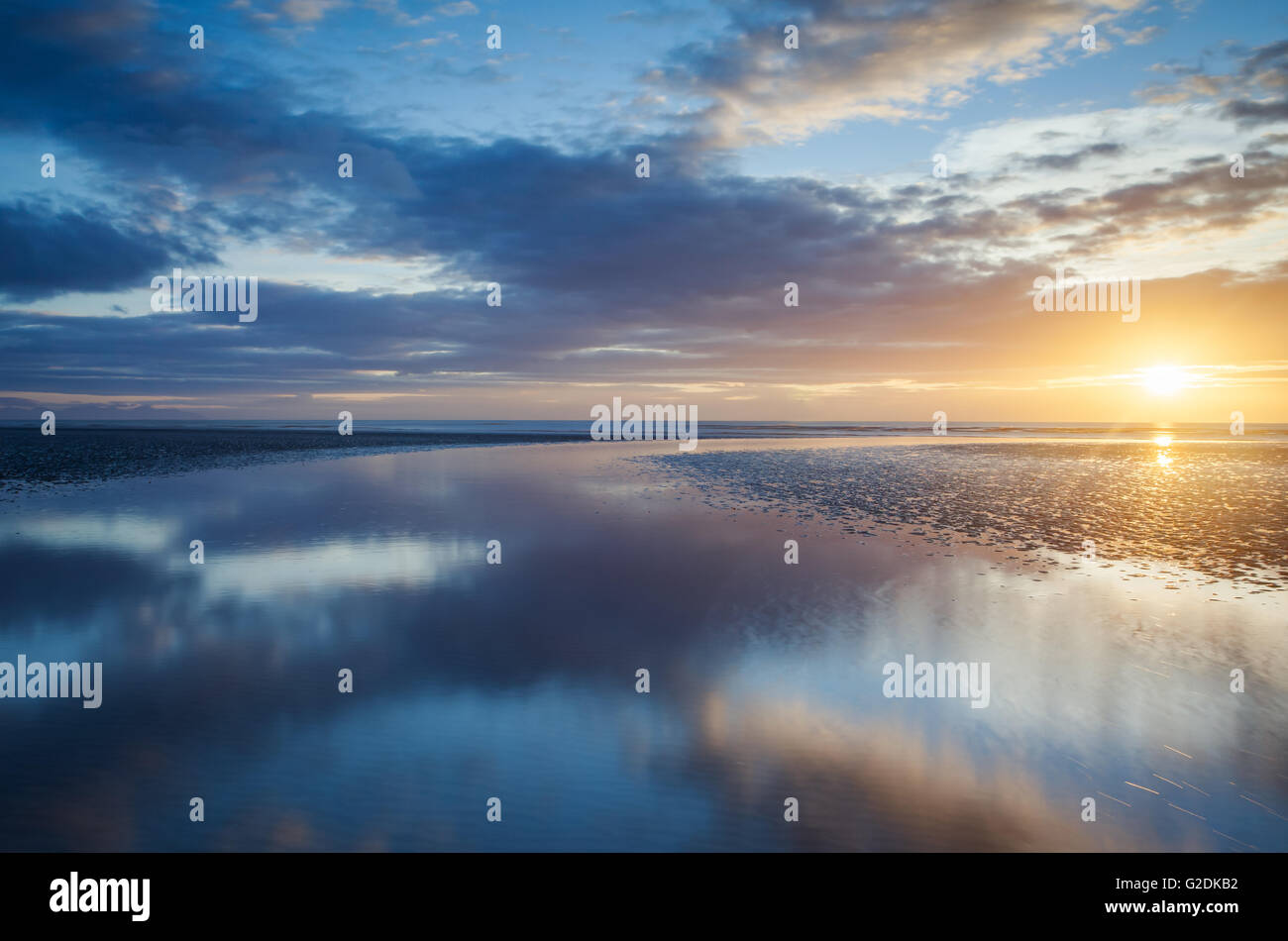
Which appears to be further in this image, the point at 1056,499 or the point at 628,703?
the point at 1056,499

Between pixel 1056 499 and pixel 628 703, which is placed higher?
pixel 1056 499

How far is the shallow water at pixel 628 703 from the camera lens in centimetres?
665

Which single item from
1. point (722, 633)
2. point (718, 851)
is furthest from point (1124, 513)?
point (718, 851)

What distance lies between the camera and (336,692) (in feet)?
31.5

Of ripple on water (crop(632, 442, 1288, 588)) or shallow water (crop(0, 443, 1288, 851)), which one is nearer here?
shallow water (crop(0, 443, 1288, 851))

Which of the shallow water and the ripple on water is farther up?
the ripple on water

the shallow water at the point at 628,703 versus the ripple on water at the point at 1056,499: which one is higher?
the ripple on water at the point at 1056,499

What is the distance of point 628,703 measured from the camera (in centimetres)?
937

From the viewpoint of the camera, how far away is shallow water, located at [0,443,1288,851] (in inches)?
262

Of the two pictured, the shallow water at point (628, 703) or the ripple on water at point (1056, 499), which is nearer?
the shallow water at point (628, 703)

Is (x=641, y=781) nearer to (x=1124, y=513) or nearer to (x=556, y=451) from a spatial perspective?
(x=1124, y=513)
